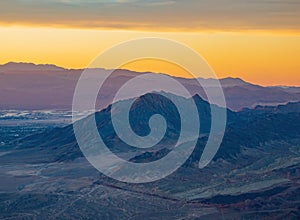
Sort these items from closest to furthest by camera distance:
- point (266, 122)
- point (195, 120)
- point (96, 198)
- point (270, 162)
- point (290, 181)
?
point (96, 198) < point (290, 181) < point (270, 162) < point (266, 122) < point (195, 120)

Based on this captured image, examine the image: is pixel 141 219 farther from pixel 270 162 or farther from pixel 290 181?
pixel 270 162

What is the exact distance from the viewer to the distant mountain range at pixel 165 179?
8700 cm

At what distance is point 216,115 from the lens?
185375 mm

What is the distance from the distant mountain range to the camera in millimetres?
87000

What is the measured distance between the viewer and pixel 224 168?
118125mm

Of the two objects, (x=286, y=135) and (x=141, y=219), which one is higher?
(x=286, y=135)

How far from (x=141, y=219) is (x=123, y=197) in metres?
13.3

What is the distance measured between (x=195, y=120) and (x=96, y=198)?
79426mm

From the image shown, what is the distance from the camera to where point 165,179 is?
107438 mm

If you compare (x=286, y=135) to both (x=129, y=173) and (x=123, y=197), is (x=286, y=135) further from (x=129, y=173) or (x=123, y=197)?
(x=123, y=197)

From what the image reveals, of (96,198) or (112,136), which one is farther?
(112,136)

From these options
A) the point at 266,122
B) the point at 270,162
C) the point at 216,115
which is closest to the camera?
the point at 270,162

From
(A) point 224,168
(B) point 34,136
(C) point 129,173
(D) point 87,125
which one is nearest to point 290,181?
(A) point 224,168

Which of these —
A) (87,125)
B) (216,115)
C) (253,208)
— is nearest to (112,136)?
(87,125)
